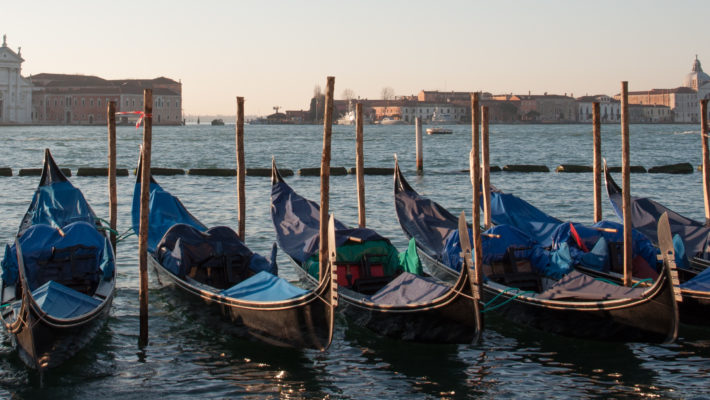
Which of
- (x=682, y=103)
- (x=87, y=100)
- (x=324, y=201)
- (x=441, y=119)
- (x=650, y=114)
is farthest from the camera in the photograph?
(x=682, y=103)

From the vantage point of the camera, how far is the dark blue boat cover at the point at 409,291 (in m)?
6.10

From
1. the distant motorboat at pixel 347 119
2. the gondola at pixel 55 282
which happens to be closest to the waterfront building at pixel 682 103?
the distant motorboat at pixel 347 119

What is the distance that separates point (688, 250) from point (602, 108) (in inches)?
4135

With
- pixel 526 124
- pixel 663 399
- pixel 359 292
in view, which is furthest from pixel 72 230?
pixel 526 124

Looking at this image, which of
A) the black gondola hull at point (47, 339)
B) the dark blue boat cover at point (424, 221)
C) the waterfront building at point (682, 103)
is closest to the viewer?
the black gondola hull at point (47, 339)

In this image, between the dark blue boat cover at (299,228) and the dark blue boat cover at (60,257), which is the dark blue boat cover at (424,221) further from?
the dark blue boat cover at (60,257)

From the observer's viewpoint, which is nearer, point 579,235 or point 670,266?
point 670,266

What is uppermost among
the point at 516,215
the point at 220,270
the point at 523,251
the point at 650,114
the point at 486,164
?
the point at 650,114

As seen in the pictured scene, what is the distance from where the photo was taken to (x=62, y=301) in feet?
20.0

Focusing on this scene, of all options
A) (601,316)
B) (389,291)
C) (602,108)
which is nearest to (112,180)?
(389,291)

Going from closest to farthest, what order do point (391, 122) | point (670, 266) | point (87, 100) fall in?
1. point (670, 266)
2. point (87, 100)
3. point (391, 122)

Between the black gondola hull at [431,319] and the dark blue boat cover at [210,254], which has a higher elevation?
the dark blue boat cover at [210,254]

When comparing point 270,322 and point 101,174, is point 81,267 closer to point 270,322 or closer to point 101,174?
point 270,322

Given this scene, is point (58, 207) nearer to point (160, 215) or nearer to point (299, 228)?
point (160, 215)
